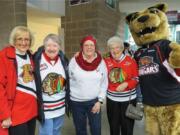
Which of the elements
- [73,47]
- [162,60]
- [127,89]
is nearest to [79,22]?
[73,47]

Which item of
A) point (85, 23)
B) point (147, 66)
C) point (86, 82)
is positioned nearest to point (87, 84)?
point (86, 82)

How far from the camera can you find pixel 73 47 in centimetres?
629

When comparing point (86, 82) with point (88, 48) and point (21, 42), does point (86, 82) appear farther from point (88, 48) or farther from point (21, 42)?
point (21, 42)

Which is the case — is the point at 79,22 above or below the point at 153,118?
above

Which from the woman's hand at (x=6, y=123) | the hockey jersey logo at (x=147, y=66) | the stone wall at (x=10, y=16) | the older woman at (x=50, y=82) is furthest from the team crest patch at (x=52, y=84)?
the stone wall at (x=10, y=16)

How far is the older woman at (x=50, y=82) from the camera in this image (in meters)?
2.33

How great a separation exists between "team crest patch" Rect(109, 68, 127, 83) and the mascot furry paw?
0.25 metres

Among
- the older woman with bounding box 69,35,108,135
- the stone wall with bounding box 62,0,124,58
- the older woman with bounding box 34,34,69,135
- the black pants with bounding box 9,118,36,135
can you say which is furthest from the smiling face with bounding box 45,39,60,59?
the stone wall with bounding box 62,0,124,58

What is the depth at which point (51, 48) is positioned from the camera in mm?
2363

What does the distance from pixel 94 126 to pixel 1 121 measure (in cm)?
101

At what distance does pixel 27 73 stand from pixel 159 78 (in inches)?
44.8

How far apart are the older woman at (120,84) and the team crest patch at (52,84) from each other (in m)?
0.61

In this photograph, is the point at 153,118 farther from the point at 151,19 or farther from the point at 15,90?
the point at 15,90

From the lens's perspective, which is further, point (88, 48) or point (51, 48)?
point (88, 48)
